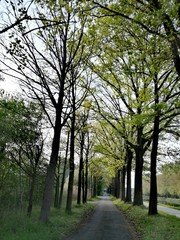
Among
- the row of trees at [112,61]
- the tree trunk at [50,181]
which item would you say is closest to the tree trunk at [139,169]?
the row of trees at [112,61]

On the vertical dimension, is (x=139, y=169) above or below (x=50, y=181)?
above

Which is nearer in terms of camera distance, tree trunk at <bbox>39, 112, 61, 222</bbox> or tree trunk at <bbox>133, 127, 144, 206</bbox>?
tree trunk at <bbox>39, 112, 61, 222</bbox>

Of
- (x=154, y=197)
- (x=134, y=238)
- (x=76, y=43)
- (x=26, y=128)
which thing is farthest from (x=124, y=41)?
(x=154, y=197)

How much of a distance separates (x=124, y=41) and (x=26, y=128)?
21.1ft

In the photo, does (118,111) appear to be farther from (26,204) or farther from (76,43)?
(26,204)

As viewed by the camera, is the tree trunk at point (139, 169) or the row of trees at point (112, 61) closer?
the row of trees at point (112, 61)

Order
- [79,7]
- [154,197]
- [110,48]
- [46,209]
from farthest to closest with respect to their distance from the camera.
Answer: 1. [154,197]
2. [110,48]
3. [46,209]
4. [79,7]

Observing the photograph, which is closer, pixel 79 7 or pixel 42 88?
pixel 79 7

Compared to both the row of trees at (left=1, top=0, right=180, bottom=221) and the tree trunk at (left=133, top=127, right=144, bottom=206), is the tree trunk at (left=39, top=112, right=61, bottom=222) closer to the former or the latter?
the row of trees at (left=1, top=0, right=180, bottom=221)

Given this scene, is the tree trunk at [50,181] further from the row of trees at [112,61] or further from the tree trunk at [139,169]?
the tree trunk at [139,169]

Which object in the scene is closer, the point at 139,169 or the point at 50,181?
the point at 50,181

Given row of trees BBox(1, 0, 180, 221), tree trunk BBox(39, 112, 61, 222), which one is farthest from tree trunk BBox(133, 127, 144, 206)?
tree trunk BBox(39, 112, 61, 222)

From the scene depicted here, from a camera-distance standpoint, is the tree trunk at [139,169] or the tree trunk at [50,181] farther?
the tree trunk at [139,169]

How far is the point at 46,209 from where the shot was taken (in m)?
14.1
